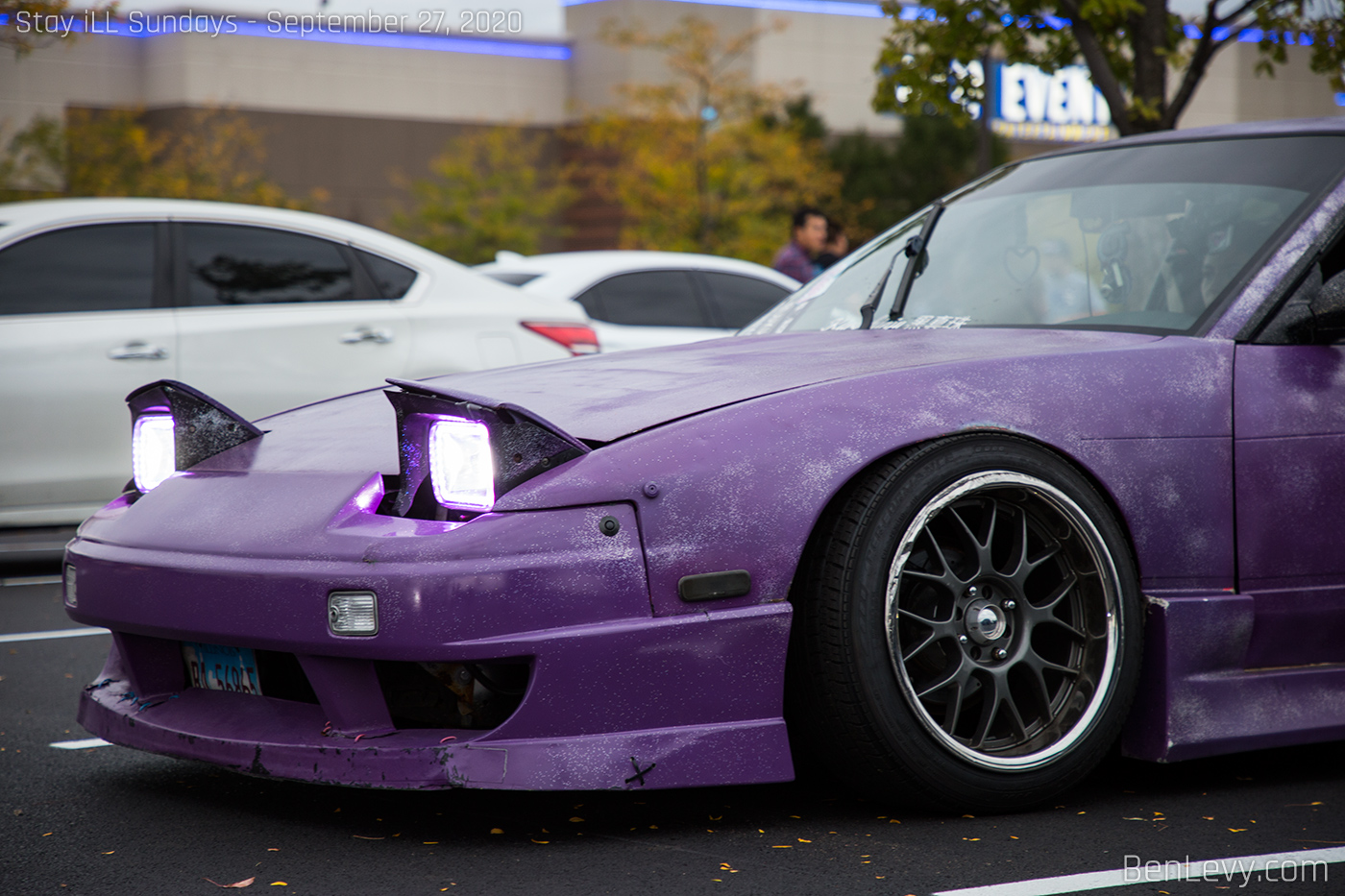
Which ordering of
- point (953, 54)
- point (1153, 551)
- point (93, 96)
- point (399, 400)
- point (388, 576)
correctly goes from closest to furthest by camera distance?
point (388, 576) → point (399, 400) → point (1153, 551) → point (953, 54) → point (93, 96)

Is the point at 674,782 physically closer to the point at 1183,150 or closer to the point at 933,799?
the point at 933,799

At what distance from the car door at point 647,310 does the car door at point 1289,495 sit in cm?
634

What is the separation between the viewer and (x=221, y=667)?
310 centimetres

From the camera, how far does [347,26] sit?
38.1 meters

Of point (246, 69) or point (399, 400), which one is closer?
point (399, 400)

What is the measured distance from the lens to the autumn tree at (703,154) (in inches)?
1160

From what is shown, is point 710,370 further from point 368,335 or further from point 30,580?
point 30,580

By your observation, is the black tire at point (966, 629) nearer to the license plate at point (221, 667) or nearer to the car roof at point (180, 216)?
the license plate at point (221, 667)

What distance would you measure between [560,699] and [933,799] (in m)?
0.79

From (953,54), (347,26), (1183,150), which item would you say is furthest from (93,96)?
(1183,150)

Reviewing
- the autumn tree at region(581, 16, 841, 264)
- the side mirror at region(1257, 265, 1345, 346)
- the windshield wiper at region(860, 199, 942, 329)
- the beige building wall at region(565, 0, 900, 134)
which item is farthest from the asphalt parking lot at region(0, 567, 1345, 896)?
the beige building wall at region(565, 0, 900, 134)

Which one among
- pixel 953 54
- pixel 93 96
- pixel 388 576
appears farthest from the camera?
pixel 93 96

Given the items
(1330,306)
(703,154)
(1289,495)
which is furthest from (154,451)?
(703,154)

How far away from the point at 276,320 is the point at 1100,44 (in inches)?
217
